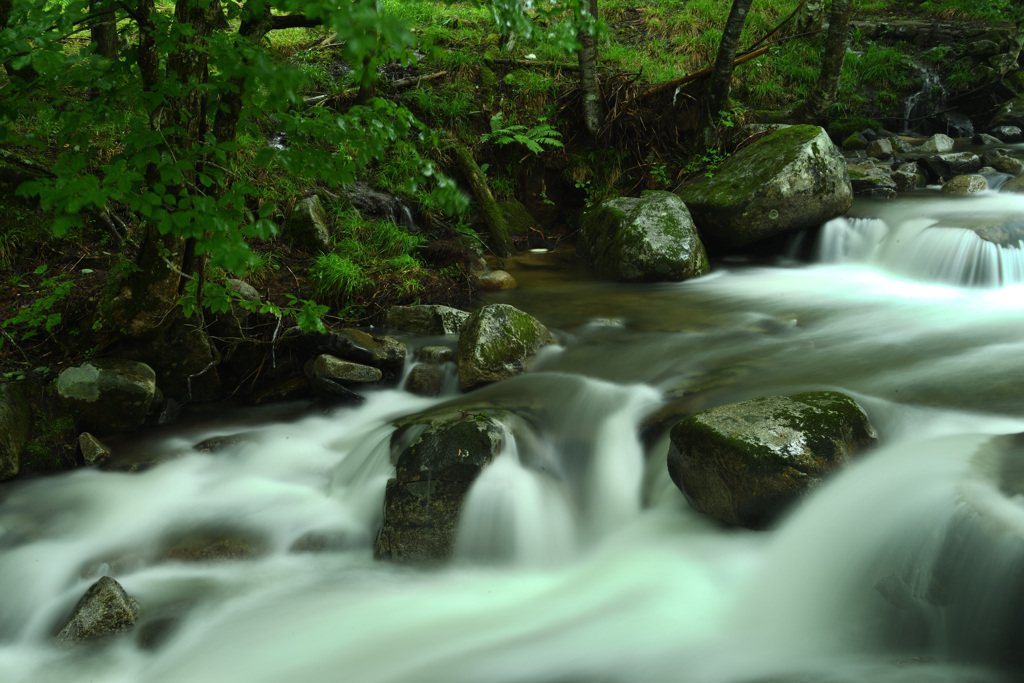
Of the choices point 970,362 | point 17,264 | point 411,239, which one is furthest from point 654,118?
point 17,264

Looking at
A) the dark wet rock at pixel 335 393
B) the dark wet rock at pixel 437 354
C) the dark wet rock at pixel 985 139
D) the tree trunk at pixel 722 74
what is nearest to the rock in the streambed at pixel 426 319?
the dark wet rock at pixel 437 354

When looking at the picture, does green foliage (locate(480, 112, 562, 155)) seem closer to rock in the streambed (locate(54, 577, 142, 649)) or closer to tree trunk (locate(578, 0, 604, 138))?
tree trunk (locate(578, 0, 604, 138))

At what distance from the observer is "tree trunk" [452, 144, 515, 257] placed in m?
7.73

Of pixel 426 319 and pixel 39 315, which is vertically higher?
pixel 39 315

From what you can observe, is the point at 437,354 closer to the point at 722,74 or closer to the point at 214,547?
the point at 214,547

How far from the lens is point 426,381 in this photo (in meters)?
4.90

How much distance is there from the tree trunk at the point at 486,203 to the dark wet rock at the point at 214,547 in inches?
189

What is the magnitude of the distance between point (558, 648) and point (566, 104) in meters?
7.29

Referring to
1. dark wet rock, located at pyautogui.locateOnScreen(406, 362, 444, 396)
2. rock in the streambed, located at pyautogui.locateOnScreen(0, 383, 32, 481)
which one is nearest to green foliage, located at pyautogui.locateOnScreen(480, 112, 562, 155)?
dark wet rock, located at pyautogui.locateOnScreen(406, 362, 444, 396)

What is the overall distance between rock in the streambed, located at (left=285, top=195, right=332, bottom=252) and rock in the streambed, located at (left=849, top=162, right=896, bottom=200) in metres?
6.11

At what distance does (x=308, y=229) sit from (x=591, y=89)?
4.16 m

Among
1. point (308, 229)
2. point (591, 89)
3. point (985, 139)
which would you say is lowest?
point (308, 229)

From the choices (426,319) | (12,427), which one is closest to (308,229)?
(426,319)

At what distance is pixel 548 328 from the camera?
18.5 feet
